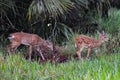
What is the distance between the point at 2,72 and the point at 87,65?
1816mm

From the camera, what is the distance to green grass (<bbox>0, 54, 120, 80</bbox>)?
6605 millimetres

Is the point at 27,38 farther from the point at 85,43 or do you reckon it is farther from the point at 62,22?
the point at 62,22

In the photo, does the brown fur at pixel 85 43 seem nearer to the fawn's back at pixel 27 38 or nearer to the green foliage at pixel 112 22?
the fawn's back at pixel 27 38

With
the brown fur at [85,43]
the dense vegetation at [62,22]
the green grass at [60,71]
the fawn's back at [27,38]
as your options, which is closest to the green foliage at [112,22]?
the dense vegetation at [62,22]

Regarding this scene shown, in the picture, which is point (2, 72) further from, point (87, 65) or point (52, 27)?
point (52, 27)

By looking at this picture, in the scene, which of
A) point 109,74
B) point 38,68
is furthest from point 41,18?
point 109,74

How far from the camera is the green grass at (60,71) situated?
6.61m

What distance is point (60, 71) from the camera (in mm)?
7805

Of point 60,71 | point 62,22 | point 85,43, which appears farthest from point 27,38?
point 60,71

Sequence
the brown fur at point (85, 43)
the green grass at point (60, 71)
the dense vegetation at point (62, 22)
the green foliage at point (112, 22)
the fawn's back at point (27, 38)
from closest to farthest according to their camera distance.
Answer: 1. the green grass at point (60, 71)
2. the dense vegetation at point (62, 22)
3. the brown fur at point (85, 43)
4. the fawn's back at point (27, 38)
5. the green foliage at point (112, 22)

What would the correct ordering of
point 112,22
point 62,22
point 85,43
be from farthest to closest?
1. point 112,22
2. point 62,22
3. point 85,43

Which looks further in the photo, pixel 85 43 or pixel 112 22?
pixel 112 22

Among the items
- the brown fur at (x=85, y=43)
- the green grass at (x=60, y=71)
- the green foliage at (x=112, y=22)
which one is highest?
the green grass at (x=60, y=71)

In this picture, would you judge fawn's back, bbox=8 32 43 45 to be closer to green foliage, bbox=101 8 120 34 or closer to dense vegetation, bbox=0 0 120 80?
dense vegetation, bbox=0 0 120 80
